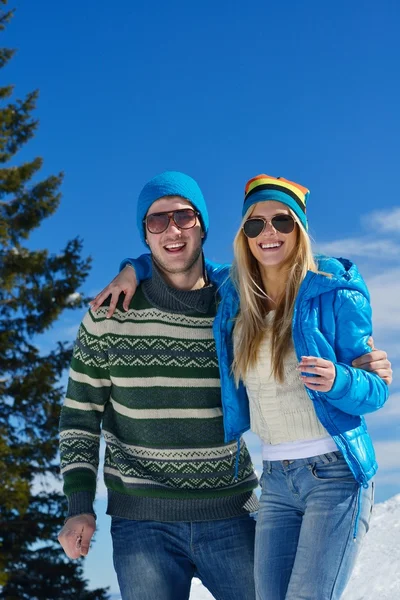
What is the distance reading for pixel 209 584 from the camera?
3.83 meters

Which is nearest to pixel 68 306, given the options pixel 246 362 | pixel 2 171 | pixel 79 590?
pixel 2 171

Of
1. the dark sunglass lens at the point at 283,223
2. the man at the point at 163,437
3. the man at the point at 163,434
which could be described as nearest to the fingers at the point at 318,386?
the man at the point at 163,434

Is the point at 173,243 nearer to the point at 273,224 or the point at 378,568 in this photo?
the point at 273,224

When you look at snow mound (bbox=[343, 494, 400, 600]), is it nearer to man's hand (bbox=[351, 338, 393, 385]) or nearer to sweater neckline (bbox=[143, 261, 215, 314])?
sweater neckline (bbox=[143, 261, 215, 314])

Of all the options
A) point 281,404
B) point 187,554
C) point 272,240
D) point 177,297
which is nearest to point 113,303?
point 177,297

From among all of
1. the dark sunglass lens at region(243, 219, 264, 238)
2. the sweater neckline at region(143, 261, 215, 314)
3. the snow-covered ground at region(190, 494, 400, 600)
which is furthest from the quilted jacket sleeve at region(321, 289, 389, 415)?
the snow-covered ground at region(190, 494, 400, 600)

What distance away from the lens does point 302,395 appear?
10.4ft

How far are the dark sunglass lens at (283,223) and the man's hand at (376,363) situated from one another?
2.31 ft

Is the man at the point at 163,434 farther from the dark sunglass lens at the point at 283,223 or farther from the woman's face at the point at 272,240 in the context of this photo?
the dark sunglass lens at the point at 283,223

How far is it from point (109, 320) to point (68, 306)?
10.1 metres

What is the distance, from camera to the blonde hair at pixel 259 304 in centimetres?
324

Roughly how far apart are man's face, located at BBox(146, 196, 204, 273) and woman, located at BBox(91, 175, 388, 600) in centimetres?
60

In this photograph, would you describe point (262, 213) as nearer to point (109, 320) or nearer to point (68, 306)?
point (109, 320)

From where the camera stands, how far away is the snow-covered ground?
6.19 m
